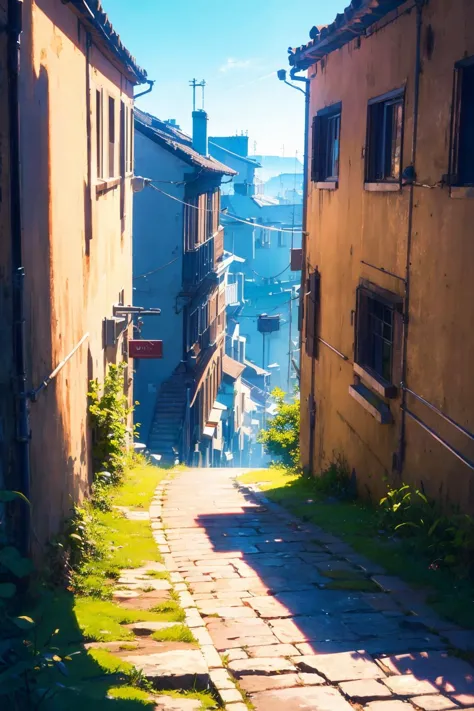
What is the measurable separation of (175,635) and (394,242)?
6065mm

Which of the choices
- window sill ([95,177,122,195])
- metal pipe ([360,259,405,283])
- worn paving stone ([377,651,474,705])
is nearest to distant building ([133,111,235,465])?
window sill ([95,177,122,195])

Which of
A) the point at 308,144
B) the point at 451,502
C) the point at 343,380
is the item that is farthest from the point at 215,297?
the point at 451,502

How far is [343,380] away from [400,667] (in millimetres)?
8173

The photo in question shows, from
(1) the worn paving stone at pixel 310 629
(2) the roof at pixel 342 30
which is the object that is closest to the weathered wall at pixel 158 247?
(2) the roof at pixel 342 30

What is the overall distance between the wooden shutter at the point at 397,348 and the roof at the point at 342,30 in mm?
3853

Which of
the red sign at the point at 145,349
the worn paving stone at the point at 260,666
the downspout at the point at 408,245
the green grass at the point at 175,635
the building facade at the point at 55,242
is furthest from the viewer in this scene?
the red sign at the point at 145,349

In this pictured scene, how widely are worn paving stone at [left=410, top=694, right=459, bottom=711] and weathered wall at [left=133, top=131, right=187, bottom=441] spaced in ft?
73.0

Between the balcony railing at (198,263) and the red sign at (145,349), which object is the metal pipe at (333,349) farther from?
the balcony railing at (198,263)

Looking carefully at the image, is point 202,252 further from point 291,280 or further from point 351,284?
point 291,280

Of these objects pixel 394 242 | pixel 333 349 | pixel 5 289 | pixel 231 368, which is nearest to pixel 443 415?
pixel 394 242

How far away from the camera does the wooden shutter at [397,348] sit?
432 inches

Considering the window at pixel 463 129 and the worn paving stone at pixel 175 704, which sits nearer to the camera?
the worn paving stone at pixel 175 704

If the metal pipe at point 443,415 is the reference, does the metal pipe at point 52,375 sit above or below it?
above

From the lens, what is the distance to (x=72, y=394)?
11102 millimetres
